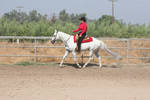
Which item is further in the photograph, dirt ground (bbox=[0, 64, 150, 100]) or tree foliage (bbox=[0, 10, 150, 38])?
tree foliage (bbox=[0, 10, 150, 38])

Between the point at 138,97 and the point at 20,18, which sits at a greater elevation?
the point at 20,18

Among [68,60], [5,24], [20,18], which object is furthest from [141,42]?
[20,18]

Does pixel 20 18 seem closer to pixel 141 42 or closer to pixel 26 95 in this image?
pixel 141 42

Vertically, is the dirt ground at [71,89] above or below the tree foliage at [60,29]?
below

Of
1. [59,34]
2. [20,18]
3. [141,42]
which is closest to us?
[59,34]

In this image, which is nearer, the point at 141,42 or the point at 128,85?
the point at 128,85

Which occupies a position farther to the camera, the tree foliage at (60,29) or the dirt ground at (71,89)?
the tree foliage at (60,29)

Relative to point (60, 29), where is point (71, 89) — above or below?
below

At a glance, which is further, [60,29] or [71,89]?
[60,29]

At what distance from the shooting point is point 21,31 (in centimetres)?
1934

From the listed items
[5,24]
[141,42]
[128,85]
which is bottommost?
[128,85]

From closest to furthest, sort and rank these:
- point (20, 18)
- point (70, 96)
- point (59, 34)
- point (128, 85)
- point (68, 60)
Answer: point (70, 96), point (128, 85), point (59, 34), point (68, 60), point (20, 18)

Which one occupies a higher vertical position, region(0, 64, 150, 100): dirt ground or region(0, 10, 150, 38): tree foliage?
region(0, 10, 150, 38): tree foliage

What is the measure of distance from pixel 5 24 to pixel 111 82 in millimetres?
13805
